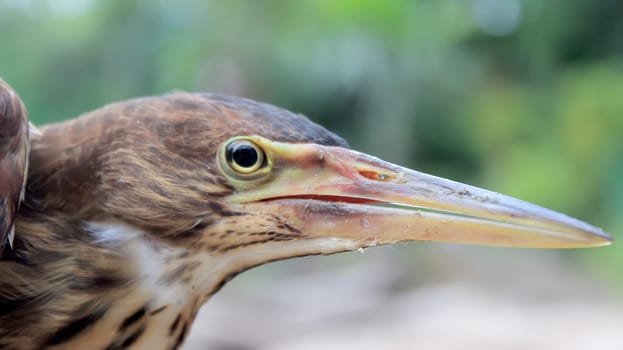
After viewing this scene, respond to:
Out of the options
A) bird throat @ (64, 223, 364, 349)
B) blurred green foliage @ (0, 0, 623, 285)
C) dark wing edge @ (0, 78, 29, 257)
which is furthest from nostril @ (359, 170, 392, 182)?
blurred green foliage @ (0, 0, 623, 285)

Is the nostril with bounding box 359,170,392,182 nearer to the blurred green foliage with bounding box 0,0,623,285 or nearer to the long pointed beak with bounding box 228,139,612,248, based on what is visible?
the long pointed beak with bounding box 228,139,612,248

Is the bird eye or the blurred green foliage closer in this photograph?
the bird eye

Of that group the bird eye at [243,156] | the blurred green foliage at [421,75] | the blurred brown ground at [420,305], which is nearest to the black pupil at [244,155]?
the bird eye at [243,156]

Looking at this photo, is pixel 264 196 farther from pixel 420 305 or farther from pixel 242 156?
pixel 420 305

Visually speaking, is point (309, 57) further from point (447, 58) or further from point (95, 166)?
point (95, 166)

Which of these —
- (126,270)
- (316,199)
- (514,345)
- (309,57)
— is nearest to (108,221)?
(126,270)

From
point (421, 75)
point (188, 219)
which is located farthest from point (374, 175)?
point (421, 75)

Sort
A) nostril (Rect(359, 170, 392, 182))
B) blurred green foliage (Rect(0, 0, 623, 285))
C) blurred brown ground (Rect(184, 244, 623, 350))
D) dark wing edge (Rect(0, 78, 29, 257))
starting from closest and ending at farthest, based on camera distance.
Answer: dark wing edge (Rect(0, 78, 29, 257)) < nostril (Rect(359, 170, 392, 182)) < blurred brown ground (Rect(184, 244, 623, 350)) < blurred green foliage (Rect(0, 0, 623, 285))

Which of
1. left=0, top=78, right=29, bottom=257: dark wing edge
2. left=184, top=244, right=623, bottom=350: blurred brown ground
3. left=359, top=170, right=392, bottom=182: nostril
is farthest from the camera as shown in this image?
left=184, top=244, right=623, bottom=350: blurred brown ground
